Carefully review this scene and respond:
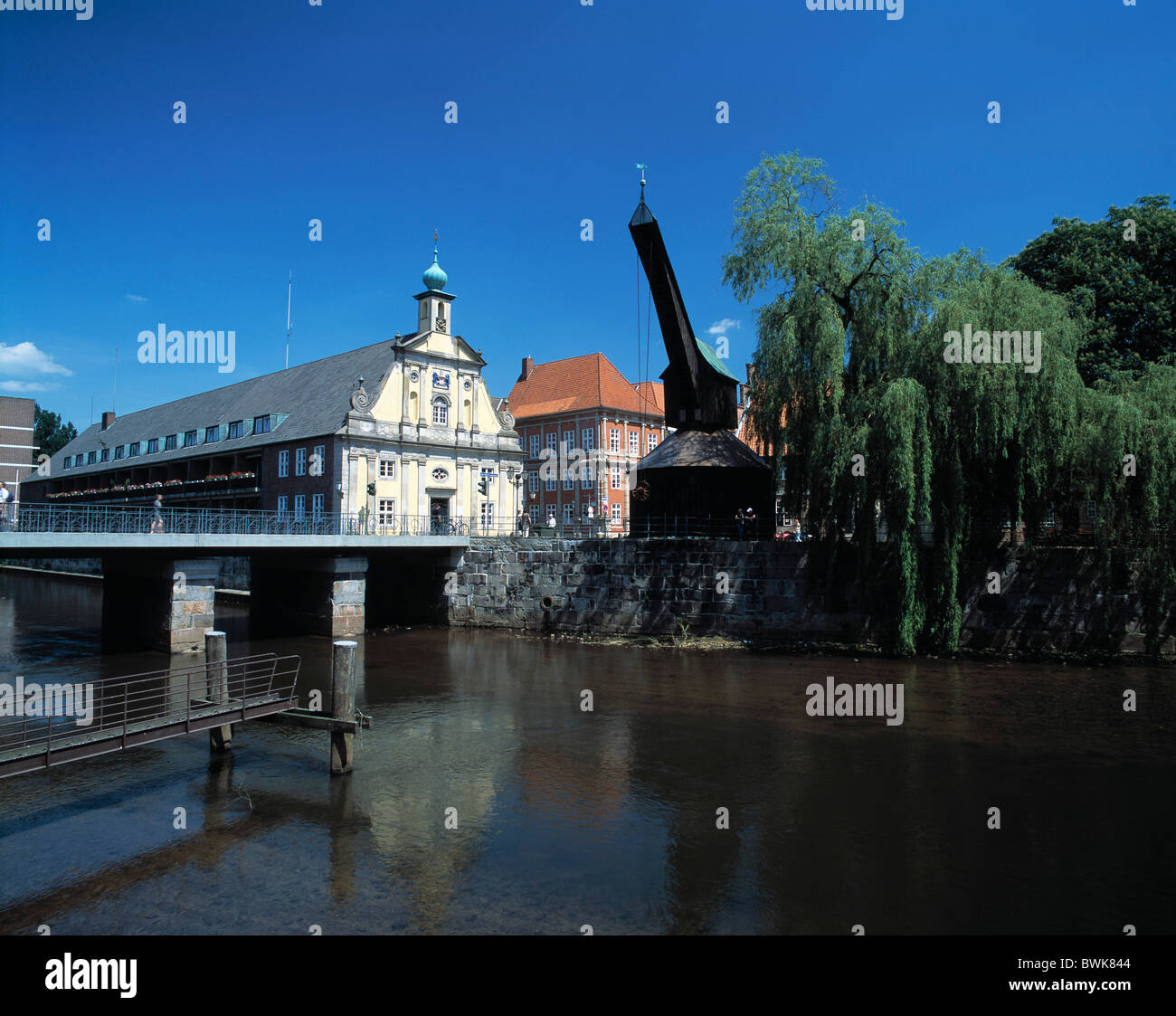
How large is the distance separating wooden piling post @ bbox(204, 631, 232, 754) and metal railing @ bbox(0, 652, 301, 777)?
2 cm

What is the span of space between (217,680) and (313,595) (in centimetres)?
1705

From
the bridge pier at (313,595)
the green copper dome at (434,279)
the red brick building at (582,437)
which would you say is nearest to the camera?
the bridge pier at (313,595)

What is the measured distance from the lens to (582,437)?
5734 centimetres

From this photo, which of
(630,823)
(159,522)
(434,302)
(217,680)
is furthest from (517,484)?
(630,823)

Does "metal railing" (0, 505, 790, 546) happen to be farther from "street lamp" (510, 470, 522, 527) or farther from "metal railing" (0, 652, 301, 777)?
"metal railing" (0, 652, 301, 777)

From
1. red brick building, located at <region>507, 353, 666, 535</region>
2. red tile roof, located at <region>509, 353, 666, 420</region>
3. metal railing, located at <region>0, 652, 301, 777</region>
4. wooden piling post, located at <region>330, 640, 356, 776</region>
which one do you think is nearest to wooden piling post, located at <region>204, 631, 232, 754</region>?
metal railing, located at <region>0, 652, 301, 777</region>

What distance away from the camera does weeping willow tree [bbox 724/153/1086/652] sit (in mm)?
21219

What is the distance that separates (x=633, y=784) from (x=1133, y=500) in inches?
688

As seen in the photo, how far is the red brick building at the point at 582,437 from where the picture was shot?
186ft

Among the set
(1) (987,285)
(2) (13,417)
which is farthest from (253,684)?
(2) (13,417)

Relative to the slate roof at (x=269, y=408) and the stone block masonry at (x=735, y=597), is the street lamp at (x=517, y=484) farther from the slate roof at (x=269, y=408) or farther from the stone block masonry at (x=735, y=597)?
the stone block masonry at (x=735, y=597)

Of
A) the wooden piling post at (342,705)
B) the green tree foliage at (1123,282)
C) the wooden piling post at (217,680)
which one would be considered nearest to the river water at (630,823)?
the wooden piling post at (342,705)

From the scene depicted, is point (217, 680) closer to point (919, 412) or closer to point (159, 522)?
point (159, 522)

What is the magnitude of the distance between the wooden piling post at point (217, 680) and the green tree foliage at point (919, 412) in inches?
668
